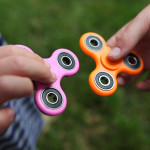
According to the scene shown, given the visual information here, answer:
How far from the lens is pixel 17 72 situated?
0.52m

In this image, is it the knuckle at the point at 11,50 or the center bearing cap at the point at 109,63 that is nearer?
the knuckle at the point at 11,50

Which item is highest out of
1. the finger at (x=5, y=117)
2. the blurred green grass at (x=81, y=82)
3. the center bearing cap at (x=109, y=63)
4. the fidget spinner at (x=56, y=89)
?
the center bearing cap at (x=109, y=63)

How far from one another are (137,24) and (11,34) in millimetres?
908

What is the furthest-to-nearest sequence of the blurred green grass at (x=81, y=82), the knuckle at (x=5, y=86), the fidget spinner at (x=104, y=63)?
the blurred green grass at (x=81, y=82) < the fidget spinner at (x=104, y=63) < the knuckle at (x=5, y=86)

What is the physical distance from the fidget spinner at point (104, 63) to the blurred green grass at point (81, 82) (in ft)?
1.87

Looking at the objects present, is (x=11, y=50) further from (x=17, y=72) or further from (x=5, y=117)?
(x=5, y=117)

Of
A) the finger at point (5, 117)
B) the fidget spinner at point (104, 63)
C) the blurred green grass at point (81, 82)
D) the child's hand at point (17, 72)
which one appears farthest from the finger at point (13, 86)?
the blurred green grass at point (81, 82)

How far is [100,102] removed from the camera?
1.35 meters

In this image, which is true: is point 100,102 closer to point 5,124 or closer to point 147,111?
point 147,111

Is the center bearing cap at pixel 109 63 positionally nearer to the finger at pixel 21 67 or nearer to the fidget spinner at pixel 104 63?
the fidget spinner at pixel 104 63

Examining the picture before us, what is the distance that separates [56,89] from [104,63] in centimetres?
19

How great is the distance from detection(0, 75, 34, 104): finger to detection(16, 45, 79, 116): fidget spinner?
9 cm

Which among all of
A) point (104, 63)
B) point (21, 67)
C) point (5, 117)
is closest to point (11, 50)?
point (21, 67)

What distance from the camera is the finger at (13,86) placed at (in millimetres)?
501
